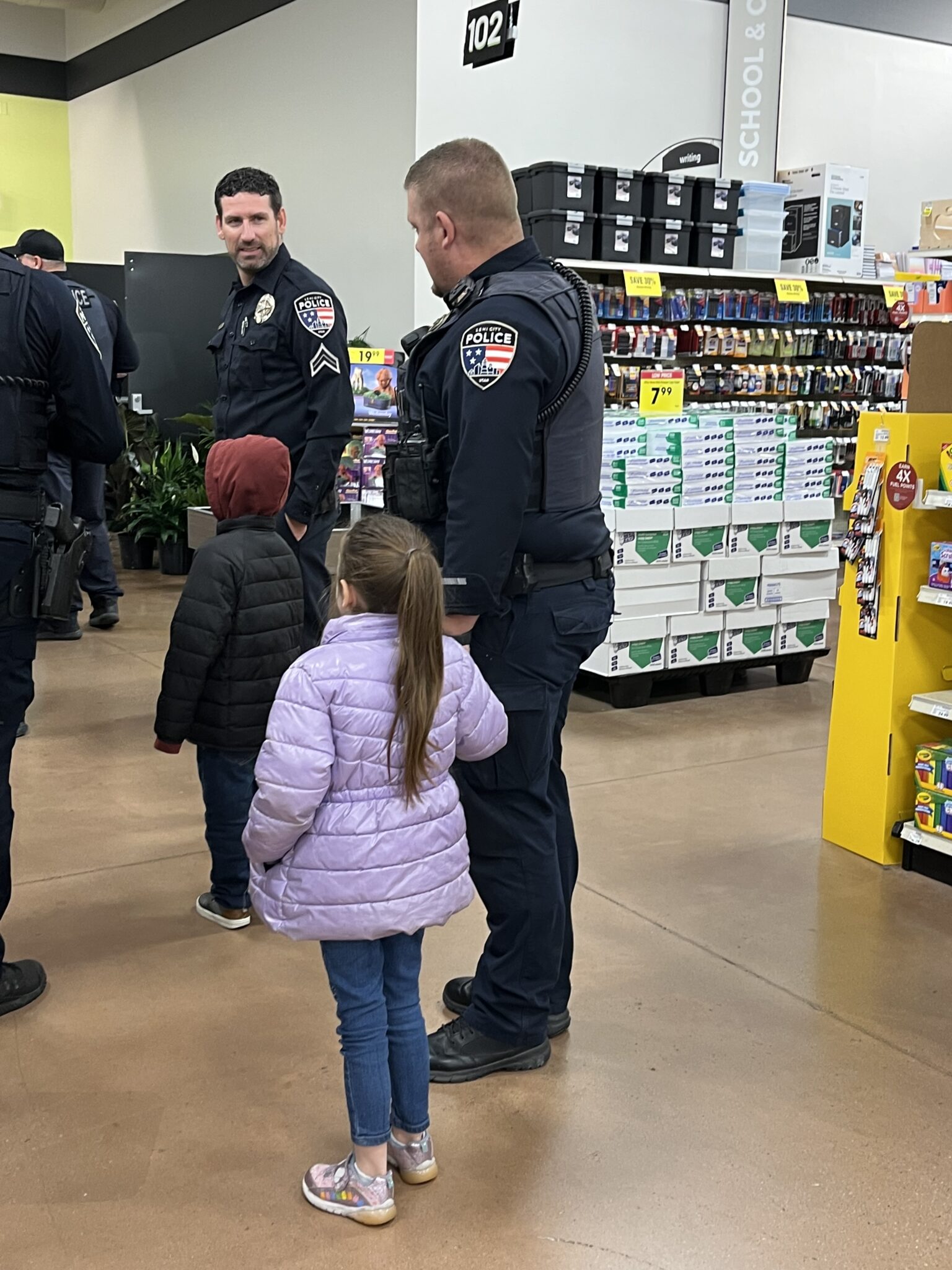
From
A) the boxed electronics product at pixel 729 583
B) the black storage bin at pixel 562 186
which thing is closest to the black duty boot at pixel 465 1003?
the boxed electronics product at pixel 729 583

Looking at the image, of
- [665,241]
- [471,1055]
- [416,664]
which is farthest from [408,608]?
[665,241]

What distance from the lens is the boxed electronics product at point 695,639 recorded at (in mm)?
5473

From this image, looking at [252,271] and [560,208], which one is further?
[560,208]

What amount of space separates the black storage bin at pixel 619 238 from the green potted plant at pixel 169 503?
302 centimetres

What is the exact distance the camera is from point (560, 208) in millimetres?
6551

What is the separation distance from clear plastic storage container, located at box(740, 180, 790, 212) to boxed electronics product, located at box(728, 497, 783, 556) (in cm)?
296

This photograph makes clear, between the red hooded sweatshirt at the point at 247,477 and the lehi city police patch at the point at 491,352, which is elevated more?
the lehi city police patch at the point at 491,352

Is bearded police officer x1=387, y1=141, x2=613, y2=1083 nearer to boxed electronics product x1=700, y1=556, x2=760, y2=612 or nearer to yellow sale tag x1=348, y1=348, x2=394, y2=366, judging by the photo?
boxed electronics product x1=700, y1=556, x2=760, y2=612

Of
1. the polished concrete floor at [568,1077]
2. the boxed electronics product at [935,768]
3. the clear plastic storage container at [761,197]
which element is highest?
the clear plastic storage container at [761,197]

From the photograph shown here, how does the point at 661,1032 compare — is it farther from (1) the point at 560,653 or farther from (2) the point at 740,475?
(2) the point at 740,475

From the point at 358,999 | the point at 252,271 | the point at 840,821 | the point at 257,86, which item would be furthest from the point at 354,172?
the point at 358,999

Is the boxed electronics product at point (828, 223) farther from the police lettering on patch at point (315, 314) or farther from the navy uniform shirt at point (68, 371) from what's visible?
the navy uniform shirt at point (68, 371)

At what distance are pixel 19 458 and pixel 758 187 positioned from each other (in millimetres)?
6158

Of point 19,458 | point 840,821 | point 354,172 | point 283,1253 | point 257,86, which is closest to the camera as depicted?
point 283,1253
